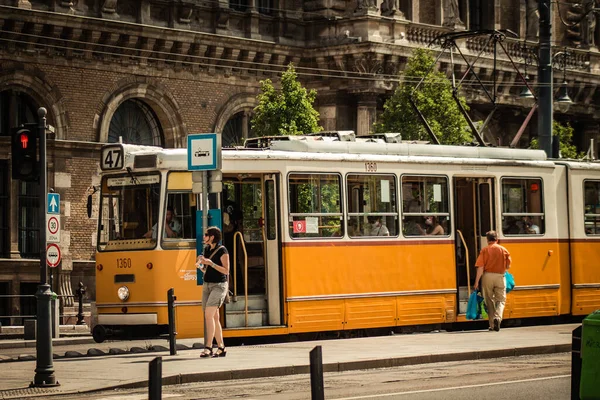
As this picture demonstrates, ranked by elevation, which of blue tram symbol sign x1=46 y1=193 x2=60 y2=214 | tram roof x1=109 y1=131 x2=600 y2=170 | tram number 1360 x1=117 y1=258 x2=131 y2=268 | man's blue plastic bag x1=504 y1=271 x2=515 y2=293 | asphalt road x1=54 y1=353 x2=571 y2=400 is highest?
tram roof x1=109 y1=131 x2=600 y2=170

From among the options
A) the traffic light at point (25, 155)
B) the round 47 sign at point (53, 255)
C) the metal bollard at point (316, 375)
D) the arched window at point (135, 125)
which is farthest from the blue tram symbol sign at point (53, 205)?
the metal bollard at point (316, 375)

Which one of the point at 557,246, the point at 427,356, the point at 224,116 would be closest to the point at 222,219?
the point at 427,356

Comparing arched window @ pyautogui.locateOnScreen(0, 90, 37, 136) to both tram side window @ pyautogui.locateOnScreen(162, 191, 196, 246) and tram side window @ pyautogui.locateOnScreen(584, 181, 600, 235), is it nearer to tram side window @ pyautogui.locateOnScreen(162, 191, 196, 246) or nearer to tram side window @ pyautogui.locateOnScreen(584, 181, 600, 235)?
tram side window @ pyautogui.locateOnScreen(162, 191, 196, 246)

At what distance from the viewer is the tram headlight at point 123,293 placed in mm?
21906

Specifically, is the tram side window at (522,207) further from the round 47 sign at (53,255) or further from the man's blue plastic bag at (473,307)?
the round 47 sign at (53,255)

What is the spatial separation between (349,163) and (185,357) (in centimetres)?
551

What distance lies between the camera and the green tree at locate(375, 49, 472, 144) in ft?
124

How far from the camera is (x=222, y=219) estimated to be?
2252cm

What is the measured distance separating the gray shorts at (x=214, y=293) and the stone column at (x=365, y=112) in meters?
21.4

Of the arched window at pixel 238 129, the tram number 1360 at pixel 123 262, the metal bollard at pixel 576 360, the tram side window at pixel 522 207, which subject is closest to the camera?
the metal bollard at pixel 576 360

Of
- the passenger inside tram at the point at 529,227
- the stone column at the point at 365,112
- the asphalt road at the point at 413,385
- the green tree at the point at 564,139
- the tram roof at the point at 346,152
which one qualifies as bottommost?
the asphalt road at the point at 413,385

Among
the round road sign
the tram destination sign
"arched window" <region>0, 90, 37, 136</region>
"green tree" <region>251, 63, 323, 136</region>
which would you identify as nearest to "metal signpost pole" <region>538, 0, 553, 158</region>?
"green tree" <region>251, 63, 323, 136</region>

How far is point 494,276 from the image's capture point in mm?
24422

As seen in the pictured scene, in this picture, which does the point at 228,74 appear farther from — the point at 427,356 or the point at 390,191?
the point at 427,356
